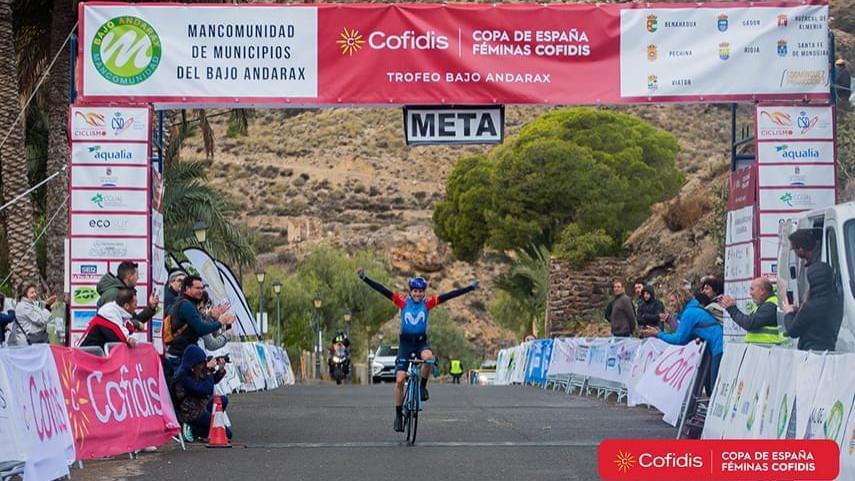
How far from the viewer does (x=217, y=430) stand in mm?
15141

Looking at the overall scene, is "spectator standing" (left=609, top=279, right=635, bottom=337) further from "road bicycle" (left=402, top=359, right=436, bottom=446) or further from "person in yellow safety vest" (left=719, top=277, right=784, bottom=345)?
"person in yellow safety vest" (left=719, top=277, right=784, bottom=345)

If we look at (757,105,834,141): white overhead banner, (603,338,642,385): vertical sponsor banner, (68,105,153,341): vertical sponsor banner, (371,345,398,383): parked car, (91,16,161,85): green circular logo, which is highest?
(91,16,161,85): green circular logo

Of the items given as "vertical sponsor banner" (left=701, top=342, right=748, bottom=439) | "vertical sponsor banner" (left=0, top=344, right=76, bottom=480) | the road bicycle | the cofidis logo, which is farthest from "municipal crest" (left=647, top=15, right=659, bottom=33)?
"vertical sponsor banner" (left=0, top=344, right=76, bottom=480)

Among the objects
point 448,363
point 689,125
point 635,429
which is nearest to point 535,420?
point 635,429

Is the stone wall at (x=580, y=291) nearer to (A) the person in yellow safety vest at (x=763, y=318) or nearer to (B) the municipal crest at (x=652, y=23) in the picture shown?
(B) the municipal crest at (x=652, y=23)

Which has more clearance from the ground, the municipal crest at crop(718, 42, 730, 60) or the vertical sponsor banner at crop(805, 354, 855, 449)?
the municipal crest at crop(718, 42, 730, 60)

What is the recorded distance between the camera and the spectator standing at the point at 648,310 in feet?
72.2

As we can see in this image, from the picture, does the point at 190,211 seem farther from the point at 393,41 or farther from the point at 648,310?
the point at 393,41

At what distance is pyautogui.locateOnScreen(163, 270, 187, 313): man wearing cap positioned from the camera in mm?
16578

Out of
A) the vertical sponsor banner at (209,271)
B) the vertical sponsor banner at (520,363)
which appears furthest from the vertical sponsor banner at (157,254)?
the vertical sponsor banner at (520,363)

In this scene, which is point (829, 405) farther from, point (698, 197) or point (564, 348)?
point (698, 197)

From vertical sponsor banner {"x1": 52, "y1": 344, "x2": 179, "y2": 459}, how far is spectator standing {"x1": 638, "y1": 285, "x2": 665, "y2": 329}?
9227mm

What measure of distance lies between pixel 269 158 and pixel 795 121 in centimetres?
9825

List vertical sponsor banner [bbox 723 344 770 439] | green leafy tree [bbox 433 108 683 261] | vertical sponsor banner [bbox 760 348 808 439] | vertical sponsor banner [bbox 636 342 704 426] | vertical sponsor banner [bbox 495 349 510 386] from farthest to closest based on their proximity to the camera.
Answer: green leafy tree [bbox 433 108 683 261] < vertical sponsor banner [bbox 495 349 510 386] < vertical sponsor banner [bbox 636 342 704 426] < vertical sponsor banner [bbox 723 344 770 439] < vertical sponsor banner [bbox 760 348 808 439]
